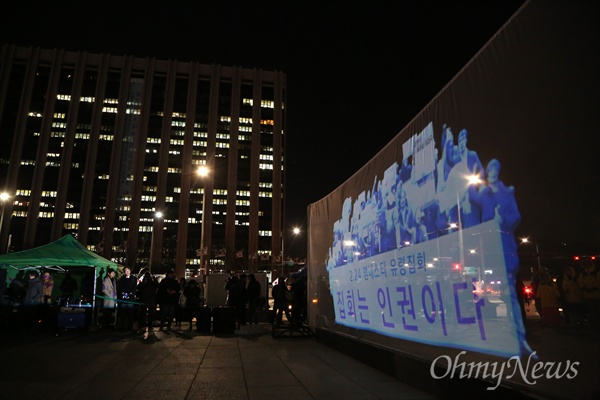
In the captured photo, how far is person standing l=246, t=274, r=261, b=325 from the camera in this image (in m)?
14.3

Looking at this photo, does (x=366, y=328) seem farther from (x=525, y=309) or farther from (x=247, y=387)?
(x=525, y=309)

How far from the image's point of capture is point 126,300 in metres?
13.3

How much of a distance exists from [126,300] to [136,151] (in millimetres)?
79134

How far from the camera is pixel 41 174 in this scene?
80.2m

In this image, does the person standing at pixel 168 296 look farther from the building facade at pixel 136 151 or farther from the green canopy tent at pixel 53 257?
the building facade at pixel 136 151

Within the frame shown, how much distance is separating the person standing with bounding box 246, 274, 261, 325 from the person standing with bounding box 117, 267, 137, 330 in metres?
4.06

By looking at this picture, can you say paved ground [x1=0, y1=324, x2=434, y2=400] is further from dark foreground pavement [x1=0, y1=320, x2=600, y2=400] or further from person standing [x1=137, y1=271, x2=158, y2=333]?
person standing [x1=137, y1=271, x2=158, y2=333]

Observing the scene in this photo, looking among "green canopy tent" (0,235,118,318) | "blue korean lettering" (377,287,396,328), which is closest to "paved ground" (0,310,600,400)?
"blue korean lettering" (377,287,396,328)

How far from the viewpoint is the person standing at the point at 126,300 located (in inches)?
532

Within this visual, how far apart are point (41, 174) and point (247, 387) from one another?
92.0 metres

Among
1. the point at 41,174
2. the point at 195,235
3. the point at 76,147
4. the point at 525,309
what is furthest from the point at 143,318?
the point at 195,235

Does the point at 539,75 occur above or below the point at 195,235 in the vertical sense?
below

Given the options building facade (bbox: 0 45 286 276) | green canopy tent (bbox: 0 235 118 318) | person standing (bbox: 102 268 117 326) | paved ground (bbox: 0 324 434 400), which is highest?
building facade (bbox: 0 45 286 276)

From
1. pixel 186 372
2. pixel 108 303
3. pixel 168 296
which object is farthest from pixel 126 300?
pixel 186 372
